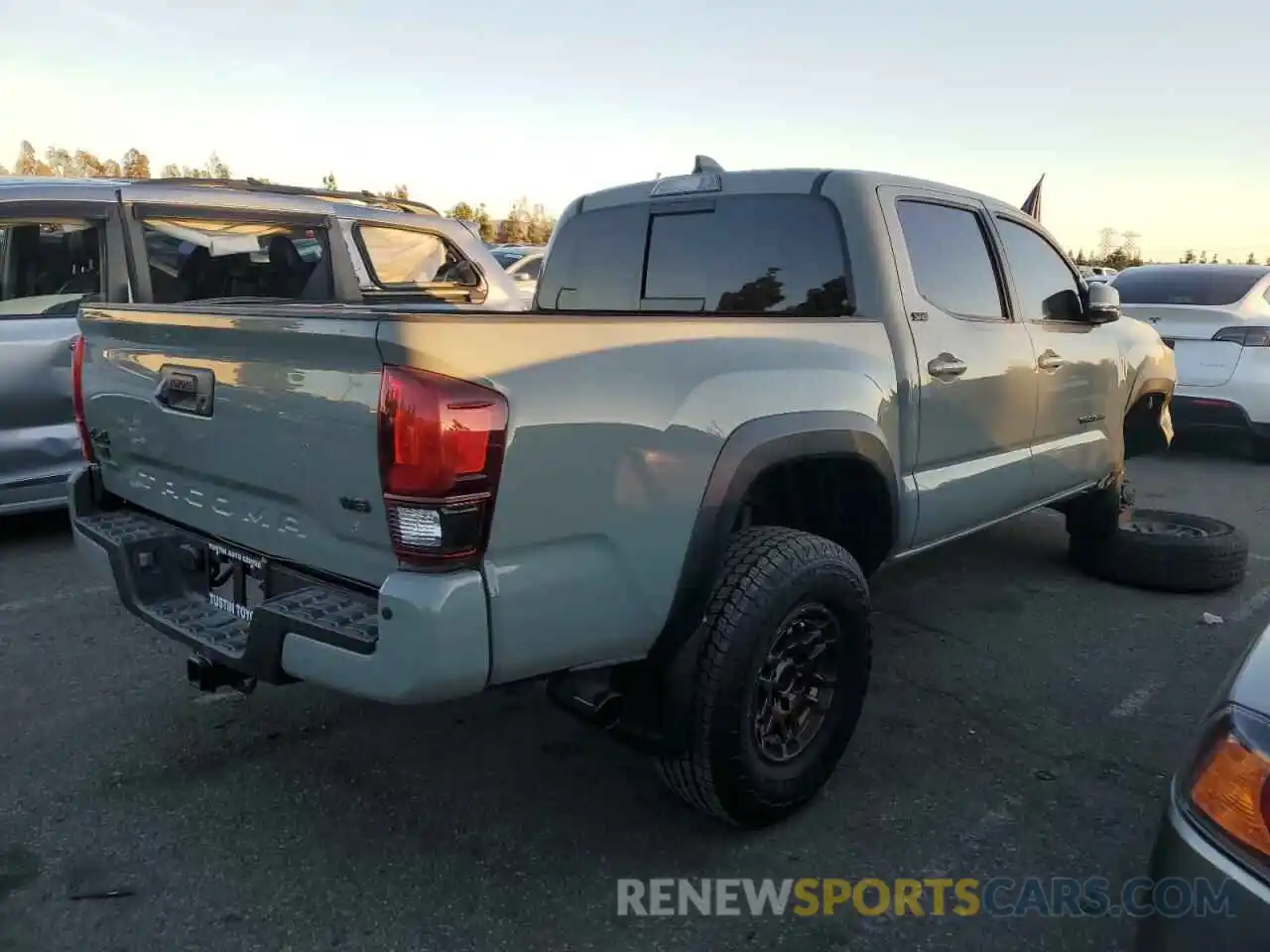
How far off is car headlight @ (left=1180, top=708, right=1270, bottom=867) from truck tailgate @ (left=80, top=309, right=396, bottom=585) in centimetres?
161

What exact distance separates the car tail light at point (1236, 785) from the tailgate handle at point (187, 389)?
92.5 inches

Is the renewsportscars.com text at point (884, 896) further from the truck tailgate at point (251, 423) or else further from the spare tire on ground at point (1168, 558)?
the spare tire on ground at point (1168, 558)

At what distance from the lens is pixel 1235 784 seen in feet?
5.16

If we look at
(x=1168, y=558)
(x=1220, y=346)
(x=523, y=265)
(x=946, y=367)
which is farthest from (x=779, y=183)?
(x=523, y=265)

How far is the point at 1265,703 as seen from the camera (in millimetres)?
1623

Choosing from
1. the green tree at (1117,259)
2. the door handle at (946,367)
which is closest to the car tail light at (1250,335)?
the door handle at (946,367)

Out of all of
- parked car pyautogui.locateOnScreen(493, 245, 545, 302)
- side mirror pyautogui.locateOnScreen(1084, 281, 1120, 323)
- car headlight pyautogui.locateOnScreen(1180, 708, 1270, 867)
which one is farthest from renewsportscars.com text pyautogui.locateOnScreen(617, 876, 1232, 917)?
parked car pyautogui.locateOnScreen(493, 245, 545, 302)

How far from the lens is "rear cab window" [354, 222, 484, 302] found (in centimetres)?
632

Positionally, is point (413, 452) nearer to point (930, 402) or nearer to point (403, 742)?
point (403, 742)

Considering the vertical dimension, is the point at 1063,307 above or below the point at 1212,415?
above

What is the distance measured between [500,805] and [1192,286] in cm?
771

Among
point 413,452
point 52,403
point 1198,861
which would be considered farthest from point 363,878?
point 52,403

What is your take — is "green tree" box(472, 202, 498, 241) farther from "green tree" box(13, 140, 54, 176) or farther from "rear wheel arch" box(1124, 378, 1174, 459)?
"rear wheel arch" box(1124, 378, 1174, 459)

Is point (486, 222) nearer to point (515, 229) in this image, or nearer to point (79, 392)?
point (515, 229)
